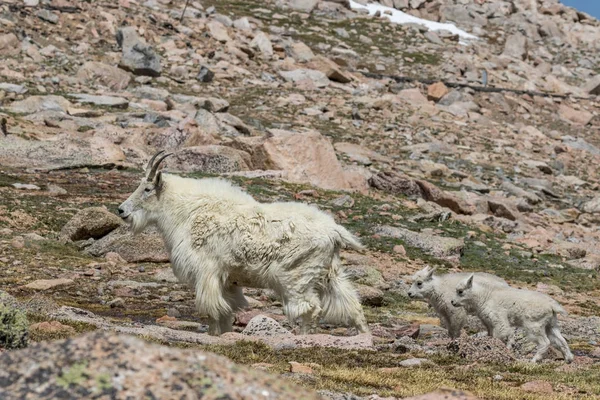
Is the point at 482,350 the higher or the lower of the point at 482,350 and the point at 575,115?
the higher

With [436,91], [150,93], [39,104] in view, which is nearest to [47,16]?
[150,93]

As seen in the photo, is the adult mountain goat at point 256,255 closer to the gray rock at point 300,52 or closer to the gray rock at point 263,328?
the gray rock at point 263,328

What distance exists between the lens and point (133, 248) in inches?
734

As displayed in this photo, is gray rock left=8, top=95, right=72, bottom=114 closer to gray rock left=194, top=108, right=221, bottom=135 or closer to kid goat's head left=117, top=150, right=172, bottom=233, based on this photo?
gray rock left=194, top=108, right=221, bottom=135

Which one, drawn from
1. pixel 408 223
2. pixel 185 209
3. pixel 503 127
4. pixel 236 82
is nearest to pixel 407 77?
pixel 503 127

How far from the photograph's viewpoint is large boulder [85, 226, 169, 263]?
1845 centimetres

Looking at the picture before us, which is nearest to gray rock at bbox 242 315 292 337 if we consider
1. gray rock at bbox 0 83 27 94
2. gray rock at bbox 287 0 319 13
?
gray rock at bbox 0 83 27 94

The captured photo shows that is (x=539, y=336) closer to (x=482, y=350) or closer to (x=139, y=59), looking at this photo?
(x=482, y=350)

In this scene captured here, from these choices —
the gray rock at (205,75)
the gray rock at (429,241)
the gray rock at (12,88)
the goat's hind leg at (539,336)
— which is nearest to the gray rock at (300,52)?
the gray rock at (205,75)

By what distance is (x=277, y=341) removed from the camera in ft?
34.2

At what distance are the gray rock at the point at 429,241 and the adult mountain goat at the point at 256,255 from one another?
11.8 meters

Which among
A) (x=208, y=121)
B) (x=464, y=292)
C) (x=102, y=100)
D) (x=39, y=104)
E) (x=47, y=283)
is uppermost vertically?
(x=464, y=292)

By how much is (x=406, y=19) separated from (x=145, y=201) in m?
72.7

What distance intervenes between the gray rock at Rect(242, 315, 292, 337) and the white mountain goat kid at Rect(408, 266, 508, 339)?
3212mm
